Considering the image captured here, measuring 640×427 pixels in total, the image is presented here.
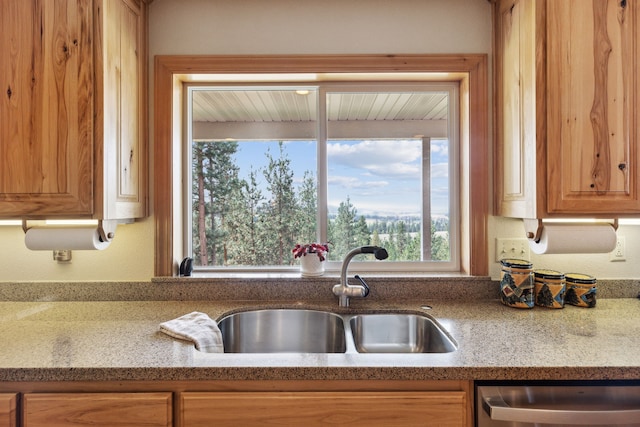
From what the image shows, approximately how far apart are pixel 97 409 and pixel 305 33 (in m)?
1.64

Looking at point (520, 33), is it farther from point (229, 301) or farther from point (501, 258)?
point (229, 301)

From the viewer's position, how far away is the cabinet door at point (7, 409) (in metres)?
0.94

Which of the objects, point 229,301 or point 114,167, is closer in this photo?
point 114,167

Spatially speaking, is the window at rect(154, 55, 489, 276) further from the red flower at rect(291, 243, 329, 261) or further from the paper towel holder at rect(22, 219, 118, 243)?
the red flower at rect(291, 243, 329, 261)

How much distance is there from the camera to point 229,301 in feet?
5.18

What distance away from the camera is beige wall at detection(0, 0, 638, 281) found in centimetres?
160

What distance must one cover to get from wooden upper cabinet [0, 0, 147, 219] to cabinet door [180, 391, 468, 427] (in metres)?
0.82

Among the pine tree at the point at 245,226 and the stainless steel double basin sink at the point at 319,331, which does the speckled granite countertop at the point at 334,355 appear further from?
the pine tree at the point at 245,226

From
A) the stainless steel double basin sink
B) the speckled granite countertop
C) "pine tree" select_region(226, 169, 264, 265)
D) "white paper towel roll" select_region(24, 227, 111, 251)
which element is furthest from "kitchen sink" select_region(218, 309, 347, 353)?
"white paper towel roll" select_region(24, 227, 111, 251)

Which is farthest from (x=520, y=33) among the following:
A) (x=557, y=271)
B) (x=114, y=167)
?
(x=114, y=167)

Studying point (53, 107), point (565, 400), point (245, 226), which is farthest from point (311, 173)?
point (565, 400)

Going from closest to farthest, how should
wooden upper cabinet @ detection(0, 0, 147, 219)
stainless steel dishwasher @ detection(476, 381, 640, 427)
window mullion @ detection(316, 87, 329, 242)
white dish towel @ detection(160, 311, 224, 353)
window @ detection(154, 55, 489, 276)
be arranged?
stainless steel dishwasher @ detection(476, 381, 640, 427) → white dish towel @ detection(160, 311, 224, 353) → wooden upper cabinet @ detection(0, 0, 147, 219) → window @ detection(154, 55, 489, 276) → window mullion @ detection(316, 87, 329, 242)

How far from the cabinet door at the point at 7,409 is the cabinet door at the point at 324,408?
466 millimetres

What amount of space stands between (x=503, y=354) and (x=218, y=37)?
172cm
